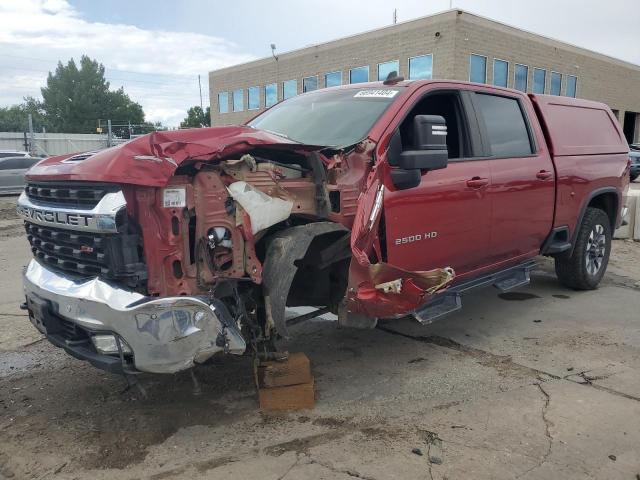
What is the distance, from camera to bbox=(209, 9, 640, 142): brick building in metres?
24.5

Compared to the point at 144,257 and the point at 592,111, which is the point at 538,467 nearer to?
the point at 144,257

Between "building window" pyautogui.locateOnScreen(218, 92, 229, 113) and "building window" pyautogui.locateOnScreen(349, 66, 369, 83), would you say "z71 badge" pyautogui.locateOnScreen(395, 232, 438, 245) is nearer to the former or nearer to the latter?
"building window" pyautogui.locateOnScreen(349, 66, 369, 83)

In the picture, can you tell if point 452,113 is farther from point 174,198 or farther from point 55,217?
point 55,217

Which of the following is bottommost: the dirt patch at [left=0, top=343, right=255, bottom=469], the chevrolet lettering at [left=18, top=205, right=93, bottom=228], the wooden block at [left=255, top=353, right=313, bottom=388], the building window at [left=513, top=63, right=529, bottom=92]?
the dirt patch at [left=0, top=343, right=255, bottom=469]

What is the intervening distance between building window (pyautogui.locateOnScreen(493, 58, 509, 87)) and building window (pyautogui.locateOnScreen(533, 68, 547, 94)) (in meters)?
2.72

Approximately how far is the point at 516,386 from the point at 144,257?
262 cm

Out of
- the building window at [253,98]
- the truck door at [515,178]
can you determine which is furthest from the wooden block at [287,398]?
the building window at [253,98]

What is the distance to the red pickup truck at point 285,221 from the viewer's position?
2.79 metres

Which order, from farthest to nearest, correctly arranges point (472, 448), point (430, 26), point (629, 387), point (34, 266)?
point (430, 26) < point (629, 387) < point (34, 266) < point (472, 448)

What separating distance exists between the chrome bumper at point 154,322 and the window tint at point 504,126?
2.95 meters

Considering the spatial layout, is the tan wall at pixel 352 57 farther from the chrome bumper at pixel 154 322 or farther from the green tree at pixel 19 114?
the green tree at pixel 19 114

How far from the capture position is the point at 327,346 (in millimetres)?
4645

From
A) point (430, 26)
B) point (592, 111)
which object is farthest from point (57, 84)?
point (592, 111)

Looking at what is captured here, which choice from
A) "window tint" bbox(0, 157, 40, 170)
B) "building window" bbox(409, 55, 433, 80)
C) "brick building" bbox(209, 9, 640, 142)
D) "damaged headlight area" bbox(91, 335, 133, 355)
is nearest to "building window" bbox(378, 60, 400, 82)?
"brick building" bbox(209, 9, 640, 142)
